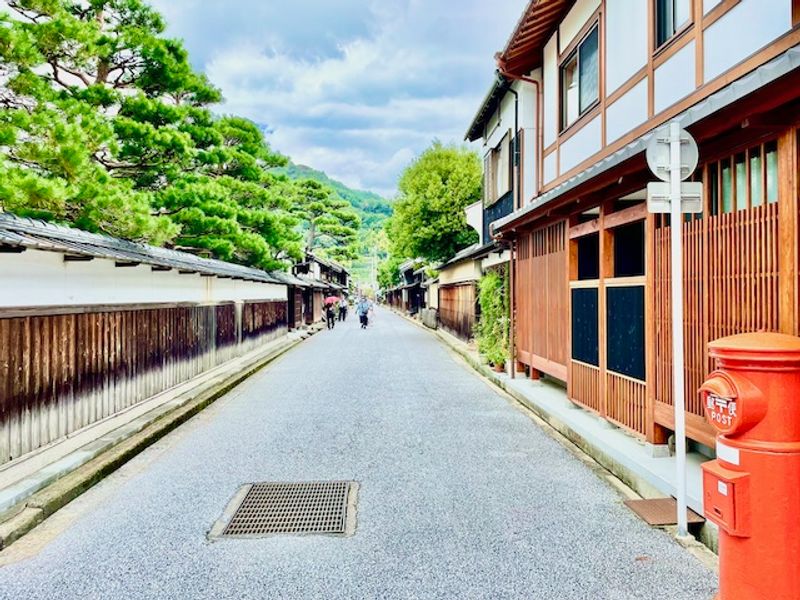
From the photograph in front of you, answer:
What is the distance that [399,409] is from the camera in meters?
8.80

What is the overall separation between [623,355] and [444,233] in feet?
59.7

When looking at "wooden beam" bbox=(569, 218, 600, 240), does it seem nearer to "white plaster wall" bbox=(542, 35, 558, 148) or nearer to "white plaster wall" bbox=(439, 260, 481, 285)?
"white plaster wall" bbox=(542, 35, 558, 148)

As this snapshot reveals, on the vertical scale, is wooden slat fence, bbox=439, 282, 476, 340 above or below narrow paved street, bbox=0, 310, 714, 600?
above

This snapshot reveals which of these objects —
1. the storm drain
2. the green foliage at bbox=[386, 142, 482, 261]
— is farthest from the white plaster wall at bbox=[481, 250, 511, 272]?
the storm drain

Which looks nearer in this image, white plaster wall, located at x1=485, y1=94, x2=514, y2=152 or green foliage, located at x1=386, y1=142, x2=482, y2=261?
white plaster wall, located at x1=485, y1=94, x2=514, y2=152

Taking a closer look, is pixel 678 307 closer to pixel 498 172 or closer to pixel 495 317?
pixel 495 317

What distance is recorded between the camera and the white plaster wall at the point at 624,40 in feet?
23.4

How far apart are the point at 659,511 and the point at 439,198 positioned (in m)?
20.1

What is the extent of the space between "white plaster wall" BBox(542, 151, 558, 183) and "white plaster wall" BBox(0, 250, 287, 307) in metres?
7.59

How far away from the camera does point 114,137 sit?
9797 mm

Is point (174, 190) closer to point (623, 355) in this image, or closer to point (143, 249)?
point (143, 249)

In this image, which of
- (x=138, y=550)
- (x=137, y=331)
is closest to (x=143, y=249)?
(x=137, y=331)

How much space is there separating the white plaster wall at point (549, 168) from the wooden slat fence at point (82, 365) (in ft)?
25.3

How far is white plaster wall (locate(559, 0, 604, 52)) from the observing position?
8.77 metres
